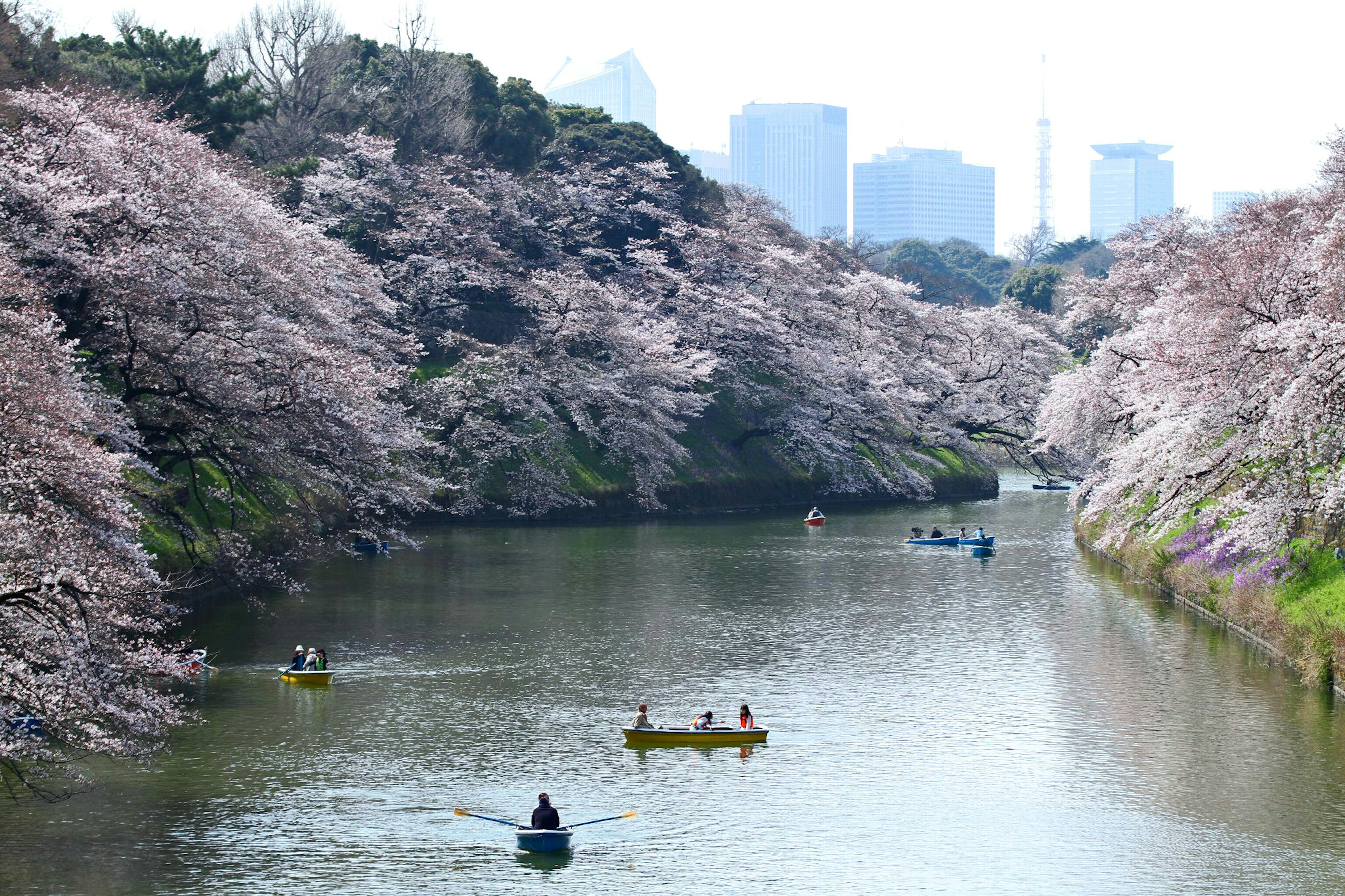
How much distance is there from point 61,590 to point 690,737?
12168 mm

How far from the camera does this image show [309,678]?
31.9m

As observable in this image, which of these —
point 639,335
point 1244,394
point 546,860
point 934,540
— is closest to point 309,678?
point 546,860

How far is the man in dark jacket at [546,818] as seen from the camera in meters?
22.1

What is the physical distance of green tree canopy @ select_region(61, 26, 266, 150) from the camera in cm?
6022

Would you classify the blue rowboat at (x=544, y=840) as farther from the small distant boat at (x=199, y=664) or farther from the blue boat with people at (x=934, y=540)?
the blue boat with people at (x=934, y=540)

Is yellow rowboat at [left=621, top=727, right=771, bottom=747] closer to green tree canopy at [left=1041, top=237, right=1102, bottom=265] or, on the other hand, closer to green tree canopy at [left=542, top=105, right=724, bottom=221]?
green tree canopy at [left=542, top=105, right=724, bottom=221]

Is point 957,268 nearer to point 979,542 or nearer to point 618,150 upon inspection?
point 618,150

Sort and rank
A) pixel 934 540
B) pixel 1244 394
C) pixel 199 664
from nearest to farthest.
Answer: pixel 199 664 < pixel 1244 394 < pixel 934 540

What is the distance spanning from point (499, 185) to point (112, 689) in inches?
2220

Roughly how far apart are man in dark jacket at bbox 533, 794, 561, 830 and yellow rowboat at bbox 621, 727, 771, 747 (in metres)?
5.64

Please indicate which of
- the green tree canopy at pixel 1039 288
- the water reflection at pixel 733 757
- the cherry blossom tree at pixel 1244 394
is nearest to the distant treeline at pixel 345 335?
the water reflection at pixel 733 757

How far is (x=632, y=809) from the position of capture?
2409cm

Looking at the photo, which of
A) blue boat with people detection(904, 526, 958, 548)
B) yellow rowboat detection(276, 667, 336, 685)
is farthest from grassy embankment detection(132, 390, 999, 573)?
blue boat with people detection(904, 526, 958, 548)

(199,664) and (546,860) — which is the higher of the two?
(199,664)
